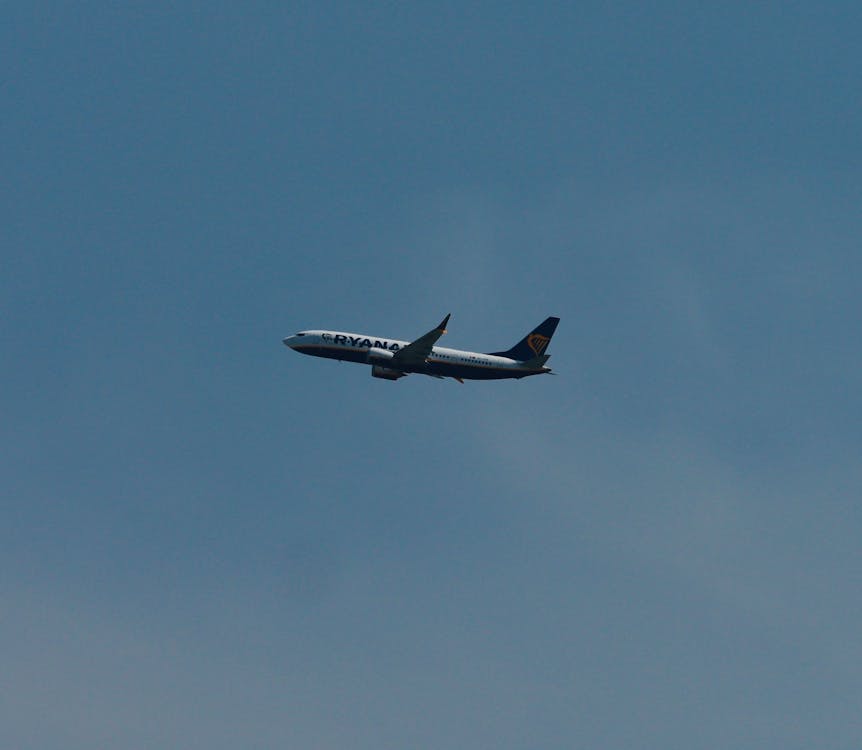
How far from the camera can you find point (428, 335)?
7815 inches
